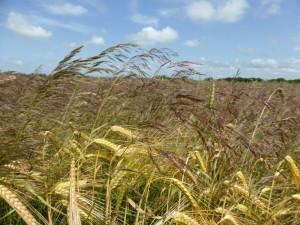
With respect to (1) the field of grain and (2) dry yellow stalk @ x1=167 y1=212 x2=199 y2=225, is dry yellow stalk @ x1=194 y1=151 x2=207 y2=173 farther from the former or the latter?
(2) dry yellow stalk @ x1=167 y1=212 x2=199 y2=225

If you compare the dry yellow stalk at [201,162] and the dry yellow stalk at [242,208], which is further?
the dry yellow stalk at [201,162]

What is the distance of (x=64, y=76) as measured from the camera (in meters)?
2.38

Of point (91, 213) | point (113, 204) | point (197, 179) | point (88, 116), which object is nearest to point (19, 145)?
point (91, 213)

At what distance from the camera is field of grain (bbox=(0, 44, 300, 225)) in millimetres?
2004

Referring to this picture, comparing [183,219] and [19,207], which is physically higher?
[19,207]

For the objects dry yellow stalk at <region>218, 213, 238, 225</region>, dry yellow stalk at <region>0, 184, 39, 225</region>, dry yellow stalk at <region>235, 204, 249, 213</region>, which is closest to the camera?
dry yellow stalk at <region>0, 184, 39, 225</region>

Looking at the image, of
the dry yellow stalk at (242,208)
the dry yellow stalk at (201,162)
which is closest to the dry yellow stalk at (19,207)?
the dry yellow stalk at (242,208)

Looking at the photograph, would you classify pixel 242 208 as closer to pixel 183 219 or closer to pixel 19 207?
pixel 183 219

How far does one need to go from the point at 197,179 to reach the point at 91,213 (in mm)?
602

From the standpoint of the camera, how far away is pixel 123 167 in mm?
2262

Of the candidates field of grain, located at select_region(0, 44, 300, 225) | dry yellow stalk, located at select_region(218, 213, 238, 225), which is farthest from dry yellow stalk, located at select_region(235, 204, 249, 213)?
dry yellow stalk, located at select_region(218, 213, 238, 225)

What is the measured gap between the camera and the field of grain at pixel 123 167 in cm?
200

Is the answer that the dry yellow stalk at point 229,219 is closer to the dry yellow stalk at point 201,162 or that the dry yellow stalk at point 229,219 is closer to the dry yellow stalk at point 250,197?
the dry yellow stalk at point 250,197

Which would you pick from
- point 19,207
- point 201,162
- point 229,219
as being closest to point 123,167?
point 201,162
